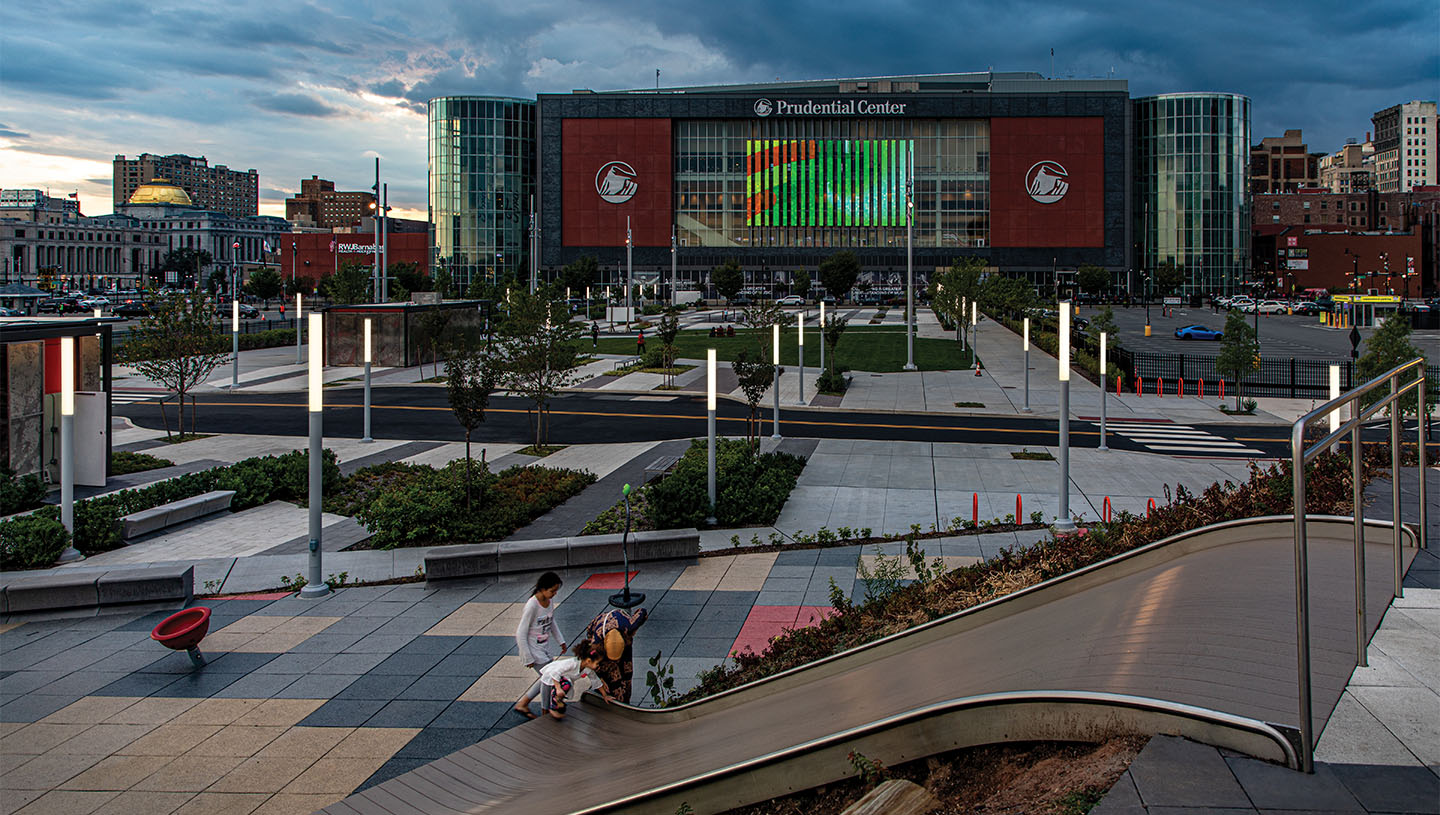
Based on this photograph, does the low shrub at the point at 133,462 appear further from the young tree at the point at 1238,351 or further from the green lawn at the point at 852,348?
the young tree at the point at 1238,351

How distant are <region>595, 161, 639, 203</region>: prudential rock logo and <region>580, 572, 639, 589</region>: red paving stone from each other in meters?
120

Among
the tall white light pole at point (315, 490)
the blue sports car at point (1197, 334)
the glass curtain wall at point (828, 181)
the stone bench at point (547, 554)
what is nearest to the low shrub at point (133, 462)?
the tall white light pole at point (315, 490)

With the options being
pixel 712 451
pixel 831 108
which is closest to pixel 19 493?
pixel 712 451

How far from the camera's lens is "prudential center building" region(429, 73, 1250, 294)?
425ft

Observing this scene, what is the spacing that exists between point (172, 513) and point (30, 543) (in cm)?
333

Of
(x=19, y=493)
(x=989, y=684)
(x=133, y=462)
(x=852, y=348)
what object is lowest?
(x=989, y=684)

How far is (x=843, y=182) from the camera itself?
452 feet

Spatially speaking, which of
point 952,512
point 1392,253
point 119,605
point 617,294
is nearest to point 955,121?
point 617,294

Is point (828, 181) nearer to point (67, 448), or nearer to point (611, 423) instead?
point (611, 423)

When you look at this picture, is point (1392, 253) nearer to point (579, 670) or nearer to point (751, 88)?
point (751, 88)

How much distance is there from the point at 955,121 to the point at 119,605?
433 ft

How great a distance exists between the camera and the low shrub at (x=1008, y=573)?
10734mm

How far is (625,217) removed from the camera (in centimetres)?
13138

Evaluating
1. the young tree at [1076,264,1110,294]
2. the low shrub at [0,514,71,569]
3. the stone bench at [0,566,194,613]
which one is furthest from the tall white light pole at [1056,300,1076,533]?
the young tree at [1076,264,1110,294]
